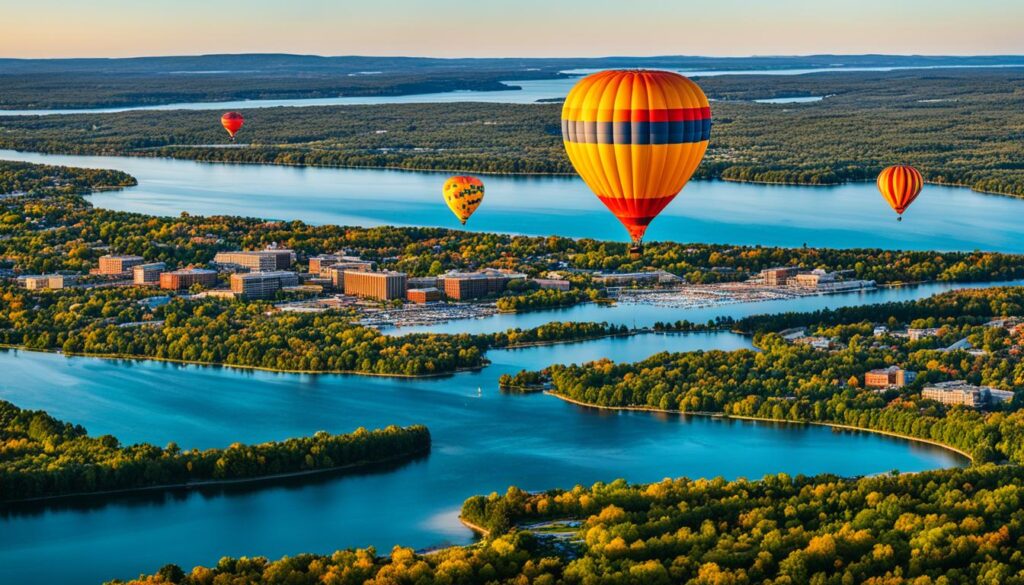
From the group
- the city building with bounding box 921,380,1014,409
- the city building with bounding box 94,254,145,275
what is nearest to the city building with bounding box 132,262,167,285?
the city building with bounding box 94,254,145,275

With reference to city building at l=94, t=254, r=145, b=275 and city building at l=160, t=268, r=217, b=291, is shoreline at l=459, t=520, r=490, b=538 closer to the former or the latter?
city building at l=160, t=268, r=217, b=291

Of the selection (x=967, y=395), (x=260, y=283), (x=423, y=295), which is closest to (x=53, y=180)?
(x=260, y=283)

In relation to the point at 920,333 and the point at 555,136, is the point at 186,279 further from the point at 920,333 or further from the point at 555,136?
the point at 555,136

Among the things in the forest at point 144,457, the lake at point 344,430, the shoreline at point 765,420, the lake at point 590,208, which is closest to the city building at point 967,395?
the shoreline at point 765,420

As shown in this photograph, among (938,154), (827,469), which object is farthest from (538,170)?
(827,469)

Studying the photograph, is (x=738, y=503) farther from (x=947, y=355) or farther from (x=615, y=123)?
(x=947, y=355)

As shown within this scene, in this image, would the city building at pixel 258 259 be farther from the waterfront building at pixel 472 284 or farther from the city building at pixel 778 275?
the city building at pixel 778 275

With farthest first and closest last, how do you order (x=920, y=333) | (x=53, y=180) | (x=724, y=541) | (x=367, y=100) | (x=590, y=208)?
1. (x=367, y=100)
2. (x=53, y=180)
3. (x=590, y=208)
4. (x=920, y=333)
5. (x=724, y=541)
